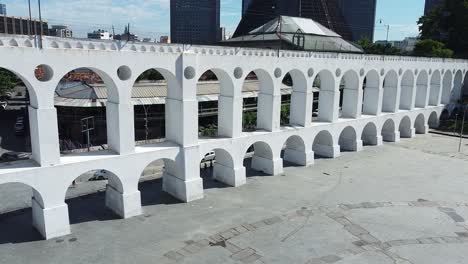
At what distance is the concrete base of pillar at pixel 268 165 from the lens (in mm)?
35875

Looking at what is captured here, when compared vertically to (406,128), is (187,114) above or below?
above

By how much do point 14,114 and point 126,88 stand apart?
48037 millimetres

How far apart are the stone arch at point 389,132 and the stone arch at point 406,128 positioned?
3747 mm

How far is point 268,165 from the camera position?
36.1 metres

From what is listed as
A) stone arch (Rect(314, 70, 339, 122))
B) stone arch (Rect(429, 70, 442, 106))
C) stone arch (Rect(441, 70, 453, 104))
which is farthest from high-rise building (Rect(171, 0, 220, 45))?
stone arch (Rect(314, 70, 339, 122))

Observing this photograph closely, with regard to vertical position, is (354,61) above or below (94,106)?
above

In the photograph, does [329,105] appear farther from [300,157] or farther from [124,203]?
[124,203]

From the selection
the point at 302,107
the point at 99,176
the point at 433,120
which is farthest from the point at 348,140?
the point at 99,176

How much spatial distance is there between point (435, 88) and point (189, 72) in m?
42.8

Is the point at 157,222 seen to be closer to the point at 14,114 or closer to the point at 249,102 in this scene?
the point at 249,102

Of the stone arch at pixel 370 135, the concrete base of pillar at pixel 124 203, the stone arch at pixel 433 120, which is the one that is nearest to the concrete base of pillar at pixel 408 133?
the stone arch at pixel 433 120

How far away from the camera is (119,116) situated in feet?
84.6

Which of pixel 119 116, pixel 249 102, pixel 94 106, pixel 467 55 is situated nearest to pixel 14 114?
pixel 94 106

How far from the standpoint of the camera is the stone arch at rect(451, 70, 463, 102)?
61.8m
